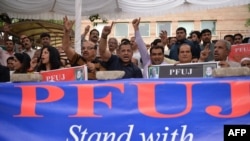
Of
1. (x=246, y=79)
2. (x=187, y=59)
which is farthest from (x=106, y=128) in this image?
(x=187, y=59)

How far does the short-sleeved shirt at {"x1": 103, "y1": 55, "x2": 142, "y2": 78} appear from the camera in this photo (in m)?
4.62

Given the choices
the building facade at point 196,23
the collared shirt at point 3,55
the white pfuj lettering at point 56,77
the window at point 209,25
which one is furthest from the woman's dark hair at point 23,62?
the window at point 209,25

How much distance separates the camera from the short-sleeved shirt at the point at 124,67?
4.62 meters

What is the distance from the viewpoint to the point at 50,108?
347 cm

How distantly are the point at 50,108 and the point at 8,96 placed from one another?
423 mm

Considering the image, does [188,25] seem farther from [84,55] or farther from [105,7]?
[84,55]

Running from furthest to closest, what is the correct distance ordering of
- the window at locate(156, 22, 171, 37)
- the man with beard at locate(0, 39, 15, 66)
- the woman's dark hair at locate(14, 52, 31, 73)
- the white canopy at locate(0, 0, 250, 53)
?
the window at locate(156, 22, 171, 37)
the white canopy at locate(0, 0, 250, 53)
the man with beard at locate(0, 39, 15, 66)
the woman's dark hair at locate(14, 52, 31, 73)

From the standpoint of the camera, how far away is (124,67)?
4.79 meters

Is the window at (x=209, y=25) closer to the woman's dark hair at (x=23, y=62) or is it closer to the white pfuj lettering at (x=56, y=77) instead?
the woman's dark hair at (x=23, y=62)

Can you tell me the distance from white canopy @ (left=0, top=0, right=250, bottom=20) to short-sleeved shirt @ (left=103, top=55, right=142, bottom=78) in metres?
3.43

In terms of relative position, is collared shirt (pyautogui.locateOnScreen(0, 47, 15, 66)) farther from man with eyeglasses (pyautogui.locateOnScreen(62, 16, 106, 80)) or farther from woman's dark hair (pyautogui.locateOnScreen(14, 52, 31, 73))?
man with eyeglasses (pyautogui.locateOnScreen(62, 16, 106, 80))

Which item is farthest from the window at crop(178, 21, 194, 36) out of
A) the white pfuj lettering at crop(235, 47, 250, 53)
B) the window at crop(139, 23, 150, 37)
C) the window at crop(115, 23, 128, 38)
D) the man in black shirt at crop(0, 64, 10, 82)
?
the man in black shirt at crop(0, 64, 10, 82)

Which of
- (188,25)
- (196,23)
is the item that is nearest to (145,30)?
(188,25)

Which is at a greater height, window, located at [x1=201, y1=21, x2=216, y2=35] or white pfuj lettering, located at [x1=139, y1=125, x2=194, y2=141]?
window, located at [x1=201, y1=21, x2=216, y2=35]
